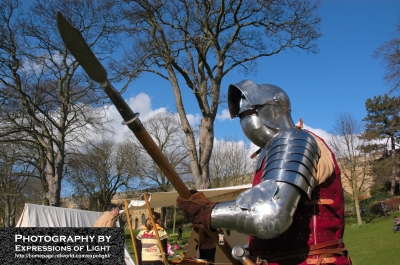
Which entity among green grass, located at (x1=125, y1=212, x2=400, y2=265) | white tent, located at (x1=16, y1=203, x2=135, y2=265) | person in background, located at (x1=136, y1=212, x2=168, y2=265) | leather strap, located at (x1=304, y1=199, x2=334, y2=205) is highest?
white tent, located at (x1=16, y1=203, x2=135, y2=265)

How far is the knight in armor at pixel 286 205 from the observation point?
1.99 meters

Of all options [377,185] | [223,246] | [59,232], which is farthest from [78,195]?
[223,246]

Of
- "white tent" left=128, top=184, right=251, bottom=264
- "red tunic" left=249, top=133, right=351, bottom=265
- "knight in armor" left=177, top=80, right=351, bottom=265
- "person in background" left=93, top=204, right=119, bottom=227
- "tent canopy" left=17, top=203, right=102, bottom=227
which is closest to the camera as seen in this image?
"knight in armor" left=177, top=80, right=351, bottom=265

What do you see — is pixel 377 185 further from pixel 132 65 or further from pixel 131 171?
pixel 132 65

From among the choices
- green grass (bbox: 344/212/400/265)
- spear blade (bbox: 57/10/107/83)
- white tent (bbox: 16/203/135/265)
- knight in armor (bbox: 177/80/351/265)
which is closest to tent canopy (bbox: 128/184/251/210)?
white tent (bbox: 16/203/135/265)

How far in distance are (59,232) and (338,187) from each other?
12.7 ft

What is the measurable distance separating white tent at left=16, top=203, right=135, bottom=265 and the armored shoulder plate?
691cm

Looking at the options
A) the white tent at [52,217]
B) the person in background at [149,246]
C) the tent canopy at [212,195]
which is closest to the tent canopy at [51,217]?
the white tent at [52,217]

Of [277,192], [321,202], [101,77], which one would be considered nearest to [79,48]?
[101,77]

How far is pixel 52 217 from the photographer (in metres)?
8.93

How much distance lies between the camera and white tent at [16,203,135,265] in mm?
7842

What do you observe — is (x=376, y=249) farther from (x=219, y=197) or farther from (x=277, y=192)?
(x=277, y=192)

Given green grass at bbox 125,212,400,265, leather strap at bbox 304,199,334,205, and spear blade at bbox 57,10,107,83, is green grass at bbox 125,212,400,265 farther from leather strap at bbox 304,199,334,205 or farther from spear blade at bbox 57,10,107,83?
spear blade at bbox 57,10,107,83

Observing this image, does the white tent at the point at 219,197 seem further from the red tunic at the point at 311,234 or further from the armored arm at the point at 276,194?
the armored arm at the point at 276,194
